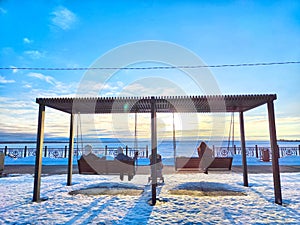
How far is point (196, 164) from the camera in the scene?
771cm

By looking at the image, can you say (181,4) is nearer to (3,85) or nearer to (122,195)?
(122,195)

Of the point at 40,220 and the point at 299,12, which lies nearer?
the point at 40,220

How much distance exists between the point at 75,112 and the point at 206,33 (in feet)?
24.3

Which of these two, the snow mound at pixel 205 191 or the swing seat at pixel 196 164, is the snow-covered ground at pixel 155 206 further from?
the swing seat at pixel 196 164

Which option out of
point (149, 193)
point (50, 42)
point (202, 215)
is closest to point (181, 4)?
point (50, 42)

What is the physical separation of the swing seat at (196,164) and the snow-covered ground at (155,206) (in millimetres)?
1037

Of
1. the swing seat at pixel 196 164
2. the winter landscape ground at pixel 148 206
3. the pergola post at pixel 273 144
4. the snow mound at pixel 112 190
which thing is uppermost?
the pergola post at pixel 273 144

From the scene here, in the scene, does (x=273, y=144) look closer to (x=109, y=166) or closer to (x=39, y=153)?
(x=109, y=166)

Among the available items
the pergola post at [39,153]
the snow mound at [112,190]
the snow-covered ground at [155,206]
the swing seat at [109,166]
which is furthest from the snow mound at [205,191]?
the pergola post at [39,153]

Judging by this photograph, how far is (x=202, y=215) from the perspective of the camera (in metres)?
3.79

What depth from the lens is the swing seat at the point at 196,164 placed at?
Result: 7082mm

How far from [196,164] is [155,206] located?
372 centimetres

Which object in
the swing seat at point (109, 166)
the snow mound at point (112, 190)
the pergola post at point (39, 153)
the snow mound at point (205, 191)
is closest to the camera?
the pergola post at point (39, 153)

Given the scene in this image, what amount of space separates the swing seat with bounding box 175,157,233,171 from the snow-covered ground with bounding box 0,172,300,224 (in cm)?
104
